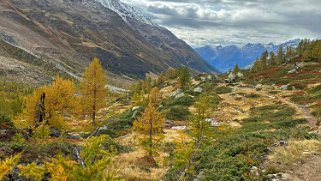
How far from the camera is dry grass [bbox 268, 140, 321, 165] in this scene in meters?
18.2

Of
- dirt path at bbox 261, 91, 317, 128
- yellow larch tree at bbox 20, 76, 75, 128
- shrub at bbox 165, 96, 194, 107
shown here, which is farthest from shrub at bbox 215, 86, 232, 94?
yellow larch tree at bbox 20, 76, 75, 128

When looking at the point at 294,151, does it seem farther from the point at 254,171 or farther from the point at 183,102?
the point at 183,102

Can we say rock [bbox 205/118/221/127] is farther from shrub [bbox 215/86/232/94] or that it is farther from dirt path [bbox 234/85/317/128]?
shrub [bbox 215/86/232/94]

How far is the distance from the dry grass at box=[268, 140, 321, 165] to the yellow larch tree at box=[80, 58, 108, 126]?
40.6m

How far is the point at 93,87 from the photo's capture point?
56.9 metres

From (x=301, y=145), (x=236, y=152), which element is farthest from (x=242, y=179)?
(x=301, y=145)

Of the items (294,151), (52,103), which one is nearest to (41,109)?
(52,103)

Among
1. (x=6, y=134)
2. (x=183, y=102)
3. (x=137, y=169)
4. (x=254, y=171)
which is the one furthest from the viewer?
(x=183, y=102)

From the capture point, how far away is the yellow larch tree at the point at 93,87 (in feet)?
185

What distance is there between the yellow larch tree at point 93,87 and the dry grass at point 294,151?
4063cm

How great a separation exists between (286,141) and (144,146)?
551 inches

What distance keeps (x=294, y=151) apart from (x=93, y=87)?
42568 millimetres

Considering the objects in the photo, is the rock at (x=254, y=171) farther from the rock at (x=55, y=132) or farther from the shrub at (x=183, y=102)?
the shrub at (x=183, y=102)

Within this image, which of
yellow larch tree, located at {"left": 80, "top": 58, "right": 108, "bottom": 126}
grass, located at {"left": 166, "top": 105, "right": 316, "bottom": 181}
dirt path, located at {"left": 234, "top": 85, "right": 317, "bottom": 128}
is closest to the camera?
grass, located at {"left": 166, "top": 105, "right": 316, "bottom": 181}
